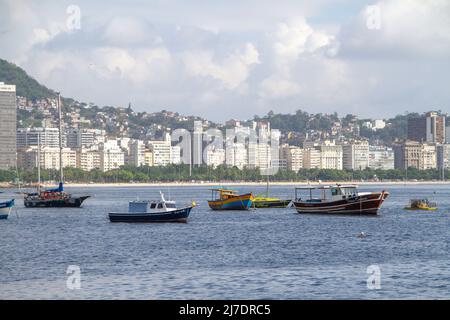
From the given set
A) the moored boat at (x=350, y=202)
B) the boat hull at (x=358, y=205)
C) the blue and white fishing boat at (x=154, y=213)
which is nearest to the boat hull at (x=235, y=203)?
the moored boat at (x=350, y=202)

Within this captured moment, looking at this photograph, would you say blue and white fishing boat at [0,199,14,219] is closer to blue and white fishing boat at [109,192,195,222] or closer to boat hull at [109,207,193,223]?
blue and white fishing boat at [109,192,195,222]

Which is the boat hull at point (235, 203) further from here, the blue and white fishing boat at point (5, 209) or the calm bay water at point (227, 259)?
the blue and white fishing boat at point (5, 209)

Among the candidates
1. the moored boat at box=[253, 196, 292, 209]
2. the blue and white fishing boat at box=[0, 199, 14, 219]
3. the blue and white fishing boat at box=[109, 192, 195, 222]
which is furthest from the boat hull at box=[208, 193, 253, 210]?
the blue and white fishing boat at box=[0, 199, 14, 219]

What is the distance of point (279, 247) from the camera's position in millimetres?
54875

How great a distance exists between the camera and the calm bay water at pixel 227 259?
36469mm

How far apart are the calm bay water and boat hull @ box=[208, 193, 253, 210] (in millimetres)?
21320

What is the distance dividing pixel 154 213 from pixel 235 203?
27.5m

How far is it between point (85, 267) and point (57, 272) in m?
2.25

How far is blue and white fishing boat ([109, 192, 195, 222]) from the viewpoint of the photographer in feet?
247

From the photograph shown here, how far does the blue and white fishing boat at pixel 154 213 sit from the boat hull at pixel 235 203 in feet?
79.6

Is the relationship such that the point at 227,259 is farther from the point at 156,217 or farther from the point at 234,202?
the point at 234,202

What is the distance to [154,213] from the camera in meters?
75.2
